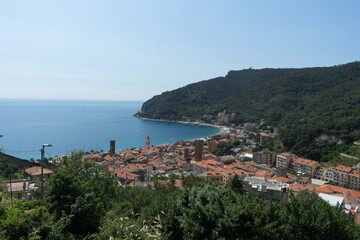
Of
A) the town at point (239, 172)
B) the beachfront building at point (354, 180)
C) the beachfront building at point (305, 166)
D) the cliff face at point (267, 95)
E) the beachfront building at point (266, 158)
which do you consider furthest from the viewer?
the cliff face at point (267, 95)

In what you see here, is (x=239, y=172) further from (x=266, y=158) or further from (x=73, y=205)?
(x=73, y=205)

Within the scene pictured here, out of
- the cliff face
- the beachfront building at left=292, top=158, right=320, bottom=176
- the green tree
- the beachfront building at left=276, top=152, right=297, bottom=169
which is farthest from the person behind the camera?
the cliff face

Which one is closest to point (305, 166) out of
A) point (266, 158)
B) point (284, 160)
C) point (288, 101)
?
point (284, 160)

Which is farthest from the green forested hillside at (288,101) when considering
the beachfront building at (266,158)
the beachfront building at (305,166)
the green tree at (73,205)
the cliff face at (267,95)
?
the green tree at (73,205)

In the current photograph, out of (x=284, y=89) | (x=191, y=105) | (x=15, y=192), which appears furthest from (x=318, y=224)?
(x=191, y=105)

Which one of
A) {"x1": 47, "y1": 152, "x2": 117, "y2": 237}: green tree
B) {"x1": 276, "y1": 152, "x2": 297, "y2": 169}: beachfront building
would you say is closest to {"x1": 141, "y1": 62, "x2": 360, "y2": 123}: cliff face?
{"x1": 276, "y1": 152, "x2": 297, "y2": 169}: beachfront building

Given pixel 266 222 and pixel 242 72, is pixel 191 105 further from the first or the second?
pixel 266 222

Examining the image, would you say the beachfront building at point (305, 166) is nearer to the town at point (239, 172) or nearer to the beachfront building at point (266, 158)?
the town at point (239, 172)

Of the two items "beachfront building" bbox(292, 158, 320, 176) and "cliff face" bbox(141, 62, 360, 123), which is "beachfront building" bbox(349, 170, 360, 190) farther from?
"cliff face" bbox(141, 62, 360, 123)

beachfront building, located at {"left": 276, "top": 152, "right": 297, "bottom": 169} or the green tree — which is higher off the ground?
the green tree
